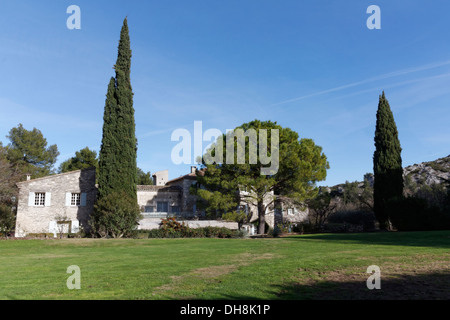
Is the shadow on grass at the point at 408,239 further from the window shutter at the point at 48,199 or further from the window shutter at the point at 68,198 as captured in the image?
the window shutter at the point at 48,199

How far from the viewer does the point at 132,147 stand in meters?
30.3

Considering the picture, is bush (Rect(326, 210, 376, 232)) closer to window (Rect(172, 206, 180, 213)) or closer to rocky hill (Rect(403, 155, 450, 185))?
window (Rect(172, 206, 180, 213))

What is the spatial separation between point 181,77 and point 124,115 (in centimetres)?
1194

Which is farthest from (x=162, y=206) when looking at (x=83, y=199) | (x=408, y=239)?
(x=408, y=239)

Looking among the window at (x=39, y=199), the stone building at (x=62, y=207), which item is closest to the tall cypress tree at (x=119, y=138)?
the stone building at (x=62, y=207)

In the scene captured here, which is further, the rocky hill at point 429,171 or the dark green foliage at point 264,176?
the rocky hill at point 429,171

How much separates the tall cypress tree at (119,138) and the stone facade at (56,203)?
4.36 metres

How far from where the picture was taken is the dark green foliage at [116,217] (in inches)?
1023

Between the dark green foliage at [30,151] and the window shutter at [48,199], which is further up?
the dark green foliage at [30,151]

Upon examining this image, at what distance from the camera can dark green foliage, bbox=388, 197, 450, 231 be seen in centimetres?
2786

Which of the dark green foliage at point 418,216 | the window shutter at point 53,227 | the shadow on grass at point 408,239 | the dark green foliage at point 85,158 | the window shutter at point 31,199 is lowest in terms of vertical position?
the window shutter at point 53,227

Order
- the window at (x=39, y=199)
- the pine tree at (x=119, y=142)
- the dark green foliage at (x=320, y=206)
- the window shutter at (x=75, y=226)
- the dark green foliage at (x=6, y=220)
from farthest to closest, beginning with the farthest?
the dark green foliage at (x=320, y=206), the window at (x=39, y=199), the window shutter at (x=75, y=226), the dark green foliage at (x=6, y=220), the pine tree at (x=119, y=142)

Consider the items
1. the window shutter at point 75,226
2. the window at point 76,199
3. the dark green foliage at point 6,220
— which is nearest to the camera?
the dark green foliage at point 6,220

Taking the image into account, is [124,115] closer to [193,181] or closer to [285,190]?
[193,181]
